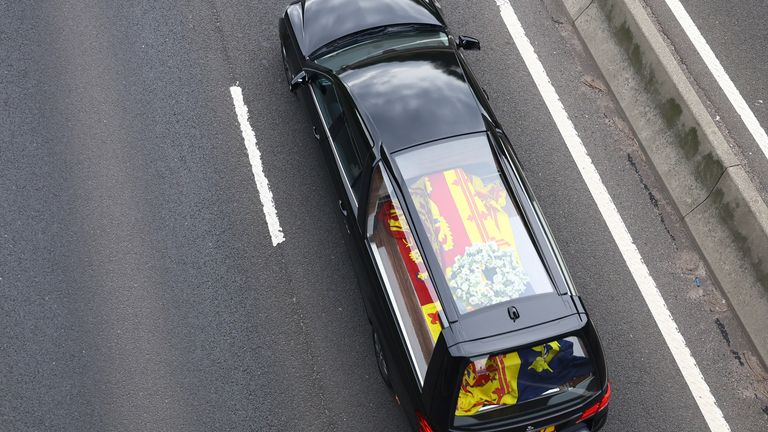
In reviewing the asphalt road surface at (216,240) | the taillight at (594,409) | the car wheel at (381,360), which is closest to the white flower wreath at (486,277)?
the taillight at (594,409)

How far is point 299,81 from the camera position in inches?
268

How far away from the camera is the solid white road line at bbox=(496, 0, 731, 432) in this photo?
621 cm

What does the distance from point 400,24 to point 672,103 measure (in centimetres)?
285

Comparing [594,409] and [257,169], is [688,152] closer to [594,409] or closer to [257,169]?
[594,409]

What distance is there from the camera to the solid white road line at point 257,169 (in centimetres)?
685

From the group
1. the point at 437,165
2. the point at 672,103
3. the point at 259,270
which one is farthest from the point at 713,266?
the point at 259,270

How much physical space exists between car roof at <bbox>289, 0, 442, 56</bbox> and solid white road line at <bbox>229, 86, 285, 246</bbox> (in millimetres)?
1017

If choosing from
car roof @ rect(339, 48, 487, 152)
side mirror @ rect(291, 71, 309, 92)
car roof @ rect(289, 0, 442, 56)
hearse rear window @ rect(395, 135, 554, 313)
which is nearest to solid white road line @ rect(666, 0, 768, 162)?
car roof @ rect(289, 0, 442, 56)

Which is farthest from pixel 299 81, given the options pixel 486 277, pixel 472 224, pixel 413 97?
pixel 486 277

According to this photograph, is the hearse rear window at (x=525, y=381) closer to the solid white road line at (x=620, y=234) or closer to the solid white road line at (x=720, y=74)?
the solid white road line at (x=620, y=234)

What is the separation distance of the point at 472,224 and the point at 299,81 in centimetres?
250

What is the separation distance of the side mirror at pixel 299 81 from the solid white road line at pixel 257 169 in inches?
32.8

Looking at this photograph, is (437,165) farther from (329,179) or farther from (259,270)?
(259,270)

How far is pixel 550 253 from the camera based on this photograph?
208 inches
